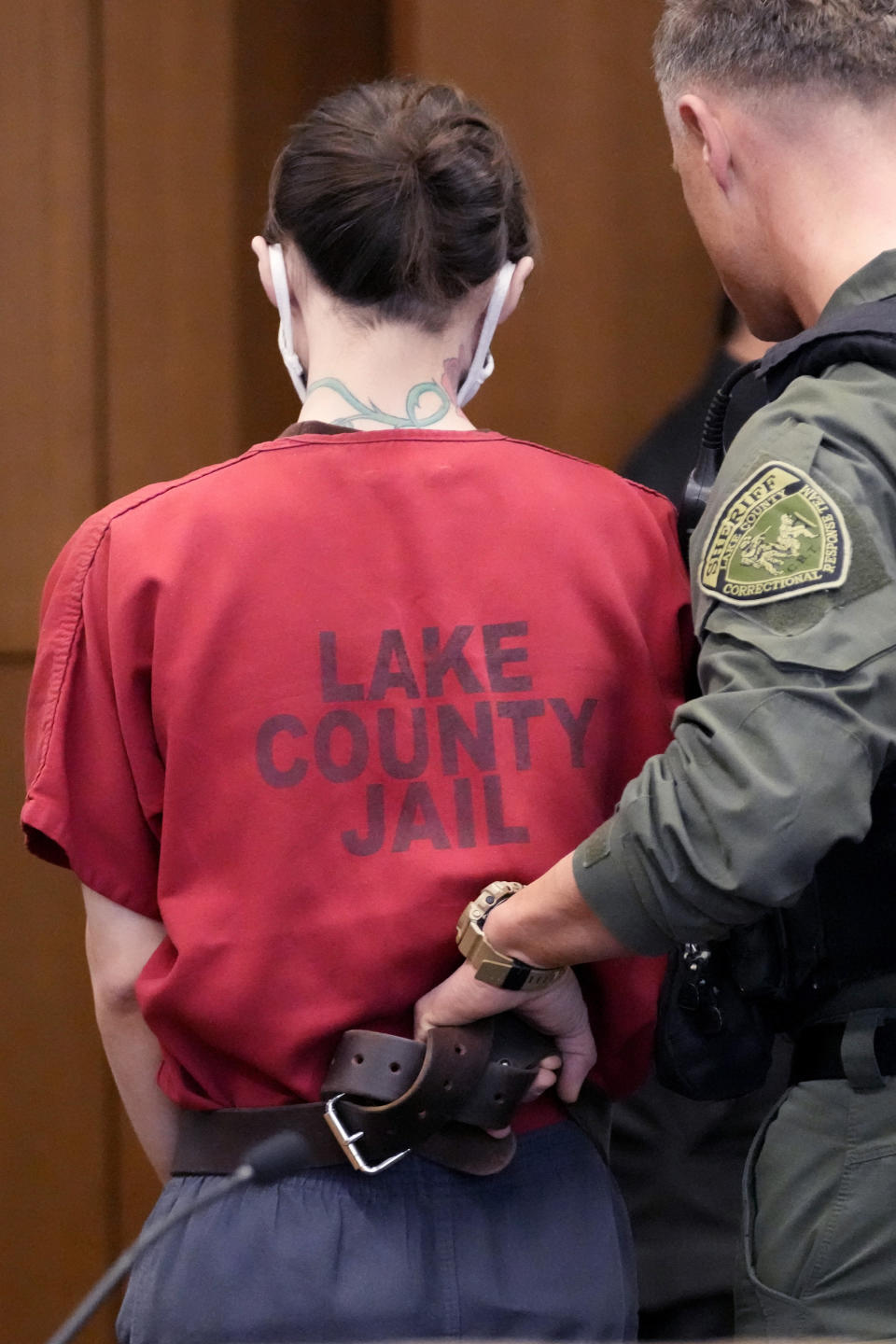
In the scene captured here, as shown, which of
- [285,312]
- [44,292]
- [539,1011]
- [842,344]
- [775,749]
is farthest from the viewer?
[44,292]

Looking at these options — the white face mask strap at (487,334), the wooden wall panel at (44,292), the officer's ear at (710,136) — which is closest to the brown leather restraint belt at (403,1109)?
the white face mask strap at (487,334)

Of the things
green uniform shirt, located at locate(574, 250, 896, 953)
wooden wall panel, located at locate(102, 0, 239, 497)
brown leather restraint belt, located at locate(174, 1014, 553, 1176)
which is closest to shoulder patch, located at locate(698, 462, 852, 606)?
green uniform shirt, located at locate(574, 250, 896, 953)

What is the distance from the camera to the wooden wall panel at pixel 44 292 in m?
2.19

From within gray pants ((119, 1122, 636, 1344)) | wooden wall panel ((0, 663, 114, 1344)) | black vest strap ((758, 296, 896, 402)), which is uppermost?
black vest strap ((758, 296, 896, 402))

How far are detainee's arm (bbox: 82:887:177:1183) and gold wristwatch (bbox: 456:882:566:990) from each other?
28 cm

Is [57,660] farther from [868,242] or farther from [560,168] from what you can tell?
[560,168]

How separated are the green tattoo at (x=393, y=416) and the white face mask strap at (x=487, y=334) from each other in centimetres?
6

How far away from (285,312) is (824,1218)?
81 cm

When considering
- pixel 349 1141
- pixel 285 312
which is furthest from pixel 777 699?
pixel 285 312

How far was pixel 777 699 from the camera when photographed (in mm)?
977

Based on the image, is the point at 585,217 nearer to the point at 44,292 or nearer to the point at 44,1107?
the point at 44,292

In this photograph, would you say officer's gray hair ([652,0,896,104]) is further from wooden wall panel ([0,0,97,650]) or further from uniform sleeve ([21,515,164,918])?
wooden wall panel ([0,0,97,650])

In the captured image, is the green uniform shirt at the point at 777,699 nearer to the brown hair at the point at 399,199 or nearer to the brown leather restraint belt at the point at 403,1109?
the brown leather restraint belt at the point at 403,1109

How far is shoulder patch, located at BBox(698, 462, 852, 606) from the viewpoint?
100cm
